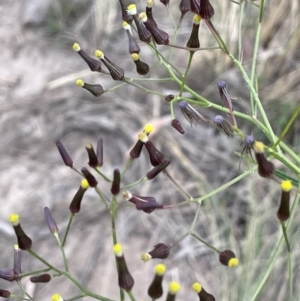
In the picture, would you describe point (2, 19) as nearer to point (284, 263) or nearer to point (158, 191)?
point (158, 191)

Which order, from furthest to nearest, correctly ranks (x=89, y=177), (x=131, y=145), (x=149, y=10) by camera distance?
1. (x=131, y=145)
2. (x=149, y=10)
3. (x=89, y=177)

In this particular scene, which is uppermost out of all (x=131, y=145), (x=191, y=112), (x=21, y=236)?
(x=191, y=112)

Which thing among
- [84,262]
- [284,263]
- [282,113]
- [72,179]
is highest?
[282,113]

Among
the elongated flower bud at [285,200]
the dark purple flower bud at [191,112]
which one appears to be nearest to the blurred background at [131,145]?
the dark purple flower bud at [191,112]

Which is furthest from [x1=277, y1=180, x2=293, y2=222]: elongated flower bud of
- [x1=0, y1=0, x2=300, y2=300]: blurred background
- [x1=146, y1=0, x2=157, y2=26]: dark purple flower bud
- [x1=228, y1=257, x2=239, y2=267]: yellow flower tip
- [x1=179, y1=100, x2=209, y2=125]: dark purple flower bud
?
[x1=0, y1=0, x2=300, y2=300]: blurred background

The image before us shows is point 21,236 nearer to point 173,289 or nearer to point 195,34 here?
point 173,289

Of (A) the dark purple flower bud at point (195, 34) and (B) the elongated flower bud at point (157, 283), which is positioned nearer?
(B) the elongated flower bud at point (157, 283)

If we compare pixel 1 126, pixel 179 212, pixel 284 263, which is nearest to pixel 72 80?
pixel 1 126

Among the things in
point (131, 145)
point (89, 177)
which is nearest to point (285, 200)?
point (89, 177)

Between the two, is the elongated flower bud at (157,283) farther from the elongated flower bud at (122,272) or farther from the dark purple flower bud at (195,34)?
the dark purple flower bud at (195,34)
